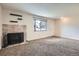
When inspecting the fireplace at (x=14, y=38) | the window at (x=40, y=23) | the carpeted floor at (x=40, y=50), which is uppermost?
the window at (x=40, y=23)

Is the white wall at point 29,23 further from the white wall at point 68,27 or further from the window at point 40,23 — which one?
the white wall at point 68,27

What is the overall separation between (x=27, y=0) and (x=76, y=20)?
739cm

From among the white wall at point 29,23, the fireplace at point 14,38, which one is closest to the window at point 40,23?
the white wall at point 29,23

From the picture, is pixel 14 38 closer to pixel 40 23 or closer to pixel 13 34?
pixel 13 34

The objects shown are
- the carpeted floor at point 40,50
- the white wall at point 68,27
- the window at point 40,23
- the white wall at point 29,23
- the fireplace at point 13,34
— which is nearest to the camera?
the carpeted floor at point 40,50

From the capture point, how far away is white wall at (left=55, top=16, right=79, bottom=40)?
796 centimetres

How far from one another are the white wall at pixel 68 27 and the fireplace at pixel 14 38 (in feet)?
14.7

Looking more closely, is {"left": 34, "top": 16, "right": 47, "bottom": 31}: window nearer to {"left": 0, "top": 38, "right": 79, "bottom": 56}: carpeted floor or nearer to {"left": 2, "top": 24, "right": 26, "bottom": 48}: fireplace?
{"left": 2, "top": 24, "right": 26, "bottom": 48}: fireplace

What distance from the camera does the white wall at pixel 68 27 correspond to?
26.1ft

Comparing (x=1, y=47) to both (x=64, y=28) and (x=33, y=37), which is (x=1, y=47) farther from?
(x=64, y=28)

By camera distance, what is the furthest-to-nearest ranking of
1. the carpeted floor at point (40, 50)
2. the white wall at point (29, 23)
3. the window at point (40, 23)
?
the window at point (40, 23), the white wall at point (29, 23), the carpeted floor at point (40, 50)

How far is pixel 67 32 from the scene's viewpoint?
28.6 feet

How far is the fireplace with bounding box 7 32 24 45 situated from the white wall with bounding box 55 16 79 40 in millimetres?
4490

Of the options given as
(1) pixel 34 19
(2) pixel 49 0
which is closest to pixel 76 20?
(1) pixel 34 19
